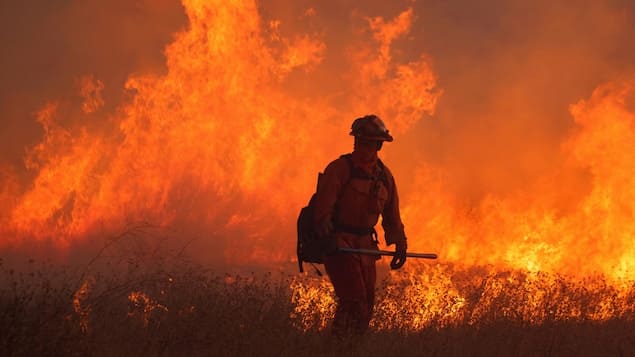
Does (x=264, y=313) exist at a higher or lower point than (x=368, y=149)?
lower

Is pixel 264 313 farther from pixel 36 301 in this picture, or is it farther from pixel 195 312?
pixel 36 301

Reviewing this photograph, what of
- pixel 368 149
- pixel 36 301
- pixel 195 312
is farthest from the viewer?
pixel 368 149

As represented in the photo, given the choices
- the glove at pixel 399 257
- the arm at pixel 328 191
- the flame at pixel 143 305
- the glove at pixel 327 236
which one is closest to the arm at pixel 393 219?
the glove at pixel 399 257

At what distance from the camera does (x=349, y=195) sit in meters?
8.31

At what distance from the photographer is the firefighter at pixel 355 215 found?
26.6 feet

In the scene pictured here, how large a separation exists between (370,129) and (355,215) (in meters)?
0.95

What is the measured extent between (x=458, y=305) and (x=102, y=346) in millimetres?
5221

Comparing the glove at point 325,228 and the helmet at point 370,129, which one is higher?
the helmet at point 370,129

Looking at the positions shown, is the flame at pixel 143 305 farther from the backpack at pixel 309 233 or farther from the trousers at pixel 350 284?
the trousers at pixel 350 284

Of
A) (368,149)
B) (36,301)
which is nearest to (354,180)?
(368,149)

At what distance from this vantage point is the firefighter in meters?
8.09

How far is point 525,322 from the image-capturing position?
9.84m

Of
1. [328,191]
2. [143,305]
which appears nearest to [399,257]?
[328,191]

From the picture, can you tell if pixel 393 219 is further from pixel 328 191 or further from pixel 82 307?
pixel 82 307
